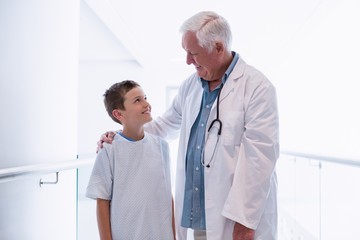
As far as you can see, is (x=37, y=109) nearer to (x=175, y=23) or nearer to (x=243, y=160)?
(x=243, y=160)

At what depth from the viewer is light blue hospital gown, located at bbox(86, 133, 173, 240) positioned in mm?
1543

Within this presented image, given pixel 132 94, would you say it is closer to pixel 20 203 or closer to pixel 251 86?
pixel 251 86

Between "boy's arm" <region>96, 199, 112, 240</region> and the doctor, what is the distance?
26 cm

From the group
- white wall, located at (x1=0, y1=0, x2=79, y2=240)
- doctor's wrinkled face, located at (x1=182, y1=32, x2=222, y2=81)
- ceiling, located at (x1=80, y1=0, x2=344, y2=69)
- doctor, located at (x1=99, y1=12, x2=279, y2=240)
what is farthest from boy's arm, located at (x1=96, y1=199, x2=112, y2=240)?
ceiling, located at (x1=80, y1=0, x2=344, y2=69)

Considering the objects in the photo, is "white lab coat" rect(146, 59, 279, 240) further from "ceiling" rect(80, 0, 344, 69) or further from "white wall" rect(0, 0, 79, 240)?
"ceiling" rect(80, 0, 344, 69)

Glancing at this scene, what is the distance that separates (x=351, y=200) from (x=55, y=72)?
216 centimetres

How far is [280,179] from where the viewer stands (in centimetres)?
468

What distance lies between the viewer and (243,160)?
4.94 feet

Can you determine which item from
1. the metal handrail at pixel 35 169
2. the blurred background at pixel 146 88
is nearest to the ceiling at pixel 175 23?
the blurred background at pixel 146 88

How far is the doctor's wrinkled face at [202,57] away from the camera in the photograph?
1.62 metres

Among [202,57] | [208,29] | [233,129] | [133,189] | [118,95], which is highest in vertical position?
[208,29]

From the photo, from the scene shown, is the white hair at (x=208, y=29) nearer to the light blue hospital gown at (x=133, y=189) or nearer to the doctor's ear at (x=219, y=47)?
the doctor's ear at (x=219, y=47)

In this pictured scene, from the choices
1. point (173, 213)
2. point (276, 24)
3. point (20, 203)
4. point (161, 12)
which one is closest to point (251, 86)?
point (173, 213)

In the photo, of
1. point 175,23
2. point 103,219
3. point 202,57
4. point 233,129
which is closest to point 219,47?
point 202,57
